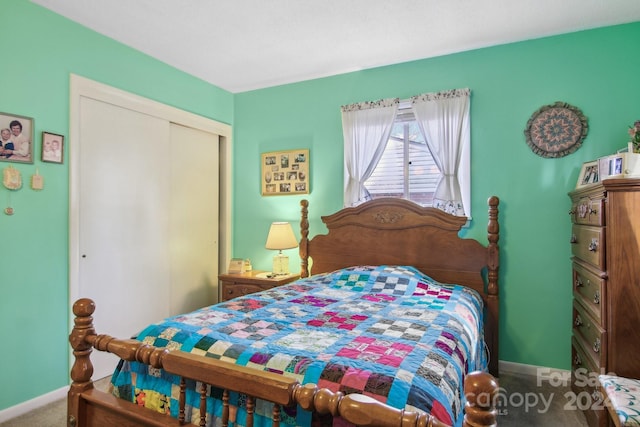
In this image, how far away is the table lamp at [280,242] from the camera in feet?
11.0

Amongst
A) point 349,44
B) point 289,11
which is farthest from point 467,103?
point 289,11

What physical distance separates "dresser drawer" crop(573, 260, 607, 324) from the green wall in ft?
0.78

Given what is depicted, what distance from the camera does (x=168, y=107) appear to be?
326cm

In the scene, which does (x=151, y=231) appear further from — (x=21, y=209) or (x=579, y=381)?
(x=579, y=381)

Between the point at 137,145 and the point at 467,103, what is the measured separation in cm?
274

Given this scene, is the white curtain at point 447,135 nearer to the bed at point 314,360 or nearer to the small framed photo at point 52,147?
the bed at point 314,360

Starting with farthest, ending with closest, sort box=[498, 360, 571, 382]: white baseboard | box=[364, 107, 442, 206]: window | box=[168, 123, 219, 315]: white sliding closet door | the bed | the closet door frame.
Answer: box=[168, 123, 219, 315]: white sliding closet door → box=[364, 107, 442, 206]: window → box=[498, 360, 571, 382]: white baseboard → the closet door frame → the bed

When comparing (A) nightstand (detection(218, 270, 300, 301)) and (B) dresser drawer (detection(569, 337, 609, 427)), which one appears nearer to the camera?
(B) dresser drawer (detection(569, 337, 609, 427))

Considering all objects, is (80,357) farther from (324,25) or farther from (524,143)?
(524,143)

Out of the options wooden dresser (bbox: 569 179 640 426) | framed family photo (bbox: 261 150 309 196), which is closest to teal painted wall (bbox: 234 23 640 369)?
wooden dresser (bbox: 569 179 640 426)

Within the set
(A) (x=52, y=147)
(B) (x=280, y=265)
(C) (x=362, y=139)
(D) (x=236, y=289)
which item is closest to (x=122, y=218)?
(A) (x=52, y=147)

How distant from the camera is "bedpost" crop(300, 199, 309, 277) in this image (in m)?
3.44

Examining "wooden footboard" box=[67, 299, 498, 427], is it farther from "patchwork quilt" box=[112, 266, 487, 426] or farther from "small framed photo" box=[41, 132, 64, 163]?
"small framed photo" box=[41, 132, 64, 163]

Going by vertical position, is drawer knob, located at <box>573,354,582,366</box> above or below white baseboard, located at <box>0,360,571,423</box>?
above
